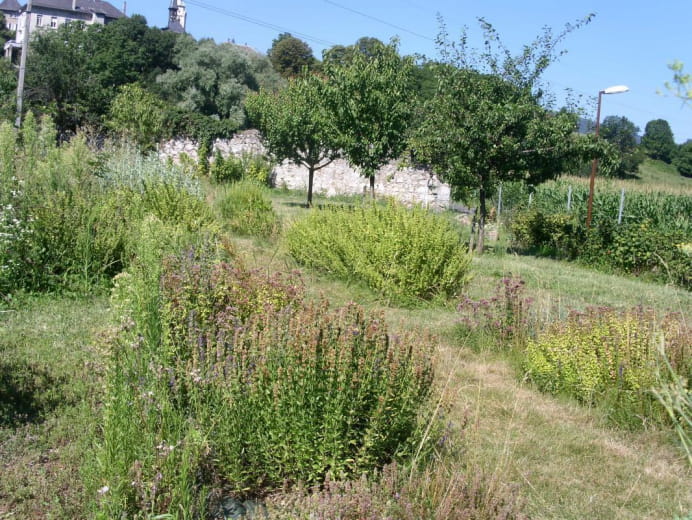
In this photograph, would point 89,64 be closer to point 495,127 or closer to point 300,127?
point 300,127

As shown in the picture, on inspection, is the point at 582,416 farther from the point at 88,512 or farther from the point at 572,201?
the point at 572,201

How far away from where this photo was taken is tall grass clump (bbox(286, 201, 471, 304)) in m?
7.40

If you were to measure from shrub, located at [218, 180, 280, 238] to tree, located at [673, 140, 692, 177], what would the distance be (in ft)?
133

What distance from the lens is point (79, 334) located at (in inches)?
200

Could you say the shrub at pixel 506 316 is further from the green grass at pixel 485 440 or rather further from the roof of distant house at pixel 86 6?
the roof of distant house at pixel 86 6

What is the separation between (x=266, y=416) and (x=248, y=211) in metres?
8.65

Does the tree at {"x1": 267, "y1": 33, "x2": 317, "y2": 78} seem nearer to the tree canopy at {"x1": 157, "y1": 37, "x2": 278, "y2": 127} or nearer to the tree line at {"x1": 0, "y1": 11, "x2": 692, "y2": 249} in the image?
the tree line at {"x1": 0, "y1": 11, "x2": 692, "y2": 249}

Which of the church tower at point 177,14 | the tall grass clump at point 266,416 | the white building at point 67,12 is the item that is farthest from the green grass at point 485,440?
the church tower at point 177,14

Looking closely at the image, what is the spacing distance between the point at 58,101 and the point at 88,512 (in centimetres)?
3235

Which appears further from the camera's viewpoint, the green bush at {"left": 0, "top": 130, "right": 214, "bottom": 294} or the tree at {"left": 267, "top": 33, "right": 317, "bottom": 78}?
the tree at {"left": 267, "top": 33, "right": 317, "bottom": 78}

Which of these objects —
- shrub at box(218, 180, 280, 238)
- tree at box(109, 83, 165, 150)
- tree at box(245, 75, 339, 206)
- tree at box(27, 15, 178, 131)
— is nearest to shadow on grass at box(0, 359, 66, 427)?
shrub at box(218, 180, 280, 238)

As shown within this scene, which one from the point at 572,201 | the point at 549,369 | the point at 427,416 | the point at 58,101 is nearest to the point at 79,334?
the point at 427,416

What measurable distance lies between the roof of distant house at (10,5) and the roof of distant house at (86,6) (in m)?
11.0

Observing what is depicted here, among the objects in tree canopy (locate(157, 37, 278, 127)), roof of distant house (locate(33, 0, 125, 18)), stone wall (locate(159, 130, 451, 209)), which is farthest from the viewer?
roof of distant house (locate(33, 0, 125, 18))
